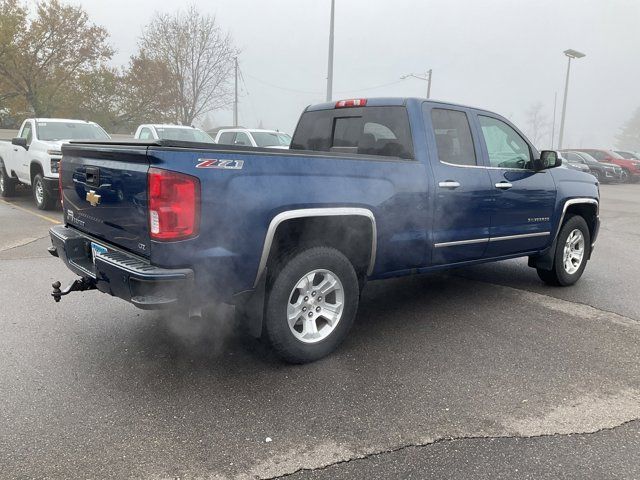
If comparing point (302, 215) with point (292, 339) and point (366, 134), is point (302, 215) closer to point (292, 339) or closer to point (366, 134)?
point (292, 339)

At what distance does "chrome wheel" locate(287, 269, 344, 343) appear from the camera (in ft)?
11.4

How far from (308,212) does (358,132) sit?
1.48 meters

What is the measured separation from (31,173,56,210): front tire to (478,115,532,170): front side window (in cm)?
843

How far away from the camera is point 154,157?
279 centimetres

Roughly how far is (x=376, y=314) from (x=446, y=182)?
4.49ft

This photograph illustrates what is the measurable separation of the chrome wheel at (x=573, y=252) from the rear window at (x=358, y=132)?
2.61m

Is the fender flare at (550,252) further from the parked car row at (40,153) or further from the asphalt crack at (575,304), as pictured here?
the parked car row at (40,153)

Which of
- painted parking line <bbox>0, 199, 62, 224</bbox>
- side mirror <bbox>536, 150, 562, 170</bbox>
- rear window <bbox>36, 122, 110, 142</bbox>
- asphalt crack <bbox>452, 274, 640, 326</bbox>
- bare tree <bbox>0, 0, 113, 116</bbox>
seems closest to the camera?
asphalt crack <bbox>452, 274, 640, 326</bbox>

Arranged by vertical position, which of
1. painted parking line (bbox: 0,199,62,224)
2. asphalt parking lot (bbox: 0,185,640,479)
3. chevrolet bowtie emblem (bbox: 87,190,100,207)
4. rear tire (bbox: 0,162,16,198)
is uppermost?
chevrolet bowtie emblem (bbox: 87,190,100,207)

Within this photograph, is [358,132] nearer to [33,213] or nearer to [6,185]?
[33,213]

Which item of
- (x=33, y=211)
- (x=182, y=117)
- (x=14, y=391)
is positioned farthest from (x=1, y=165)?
(x=182, y=117)

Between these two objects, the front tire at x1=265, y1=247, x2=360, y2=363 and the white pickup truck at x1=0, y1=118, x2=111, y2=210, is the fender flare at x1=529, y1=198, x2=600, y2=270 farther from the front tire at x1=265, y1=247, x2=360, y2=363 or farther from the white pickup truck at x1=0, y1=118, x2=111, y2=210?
the white pickup truck at x1=0, y1=118, x2=111, y2=210

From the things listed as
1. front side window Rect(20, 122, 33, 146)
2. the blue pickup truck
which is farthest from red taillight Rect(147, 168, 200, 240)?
front side window Rect(20, 122, 33, 146)

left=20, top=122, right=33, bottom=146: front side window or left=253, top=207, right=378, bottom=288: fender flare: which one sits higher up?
left=20, top=122, right=33, bottom=146: front side window
